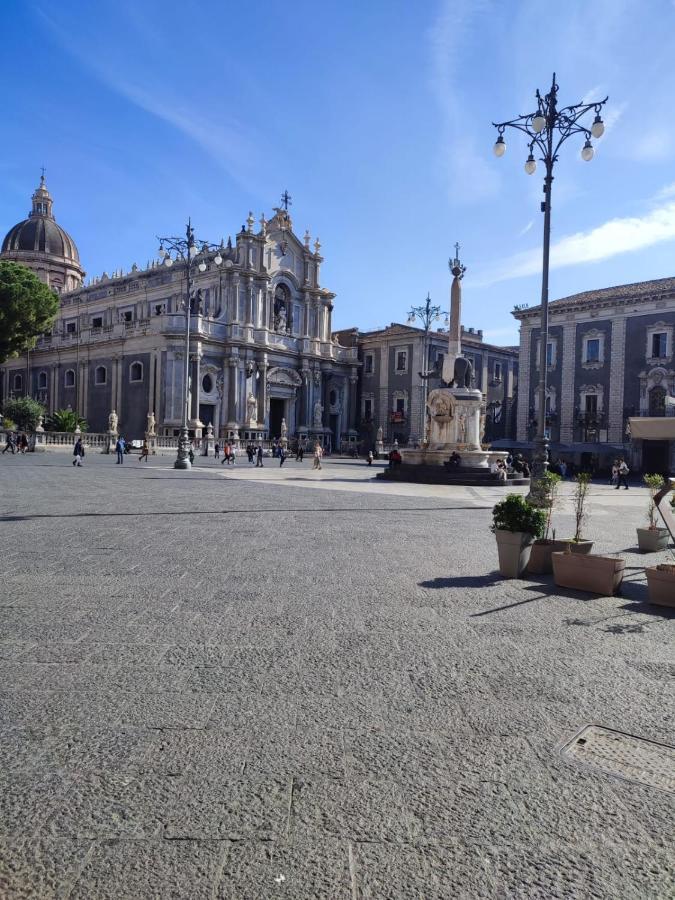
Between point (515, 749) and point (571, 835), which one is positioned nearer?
point (571, 835)

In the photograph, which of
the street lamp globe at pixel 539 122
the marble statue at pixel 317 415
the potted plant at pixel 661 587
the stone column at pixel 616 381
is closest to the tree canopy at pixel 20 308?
the marble statue at pixel 317 415

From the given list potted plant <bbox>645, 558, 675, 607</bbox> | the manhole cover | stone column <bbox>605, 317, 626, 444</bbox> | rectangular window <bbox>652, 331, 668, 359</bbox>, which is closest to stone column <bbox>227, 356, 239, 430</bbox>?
stone column <bbox>605, 317, 626, 444</bbox>

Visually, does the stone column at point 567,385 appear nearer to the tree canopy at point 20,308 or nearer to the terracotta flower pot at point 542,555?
the tree canopy at point 20,308

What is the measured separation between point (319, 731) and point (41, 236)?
8167 centimetres

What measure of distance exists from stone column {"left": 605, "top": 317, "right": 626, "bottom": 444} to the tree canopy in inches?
1444

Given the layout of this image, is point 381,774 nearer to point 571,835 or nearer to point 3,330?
point 571,835

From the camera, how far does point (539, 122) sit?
50.2 ft

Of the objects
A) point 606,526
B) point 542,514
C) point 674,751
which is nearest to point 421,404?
point 606,526

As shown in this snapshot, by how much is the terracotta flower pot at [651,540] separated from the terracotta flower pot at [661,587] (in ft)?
10.9

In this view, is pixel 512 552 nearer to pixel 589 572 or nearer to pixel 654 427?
pixel 589 572

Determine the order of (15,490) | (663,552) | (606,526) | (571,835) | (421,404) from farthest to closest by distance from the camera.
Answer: (421,404) < (15,490) < (606,526) < (663,552) < (571,835)

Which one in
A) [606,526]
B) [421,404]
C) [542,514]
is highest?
[421,404]

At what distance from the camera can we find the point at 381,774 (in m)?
2.95

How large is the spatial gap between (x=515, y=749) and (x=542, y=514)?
469cm
